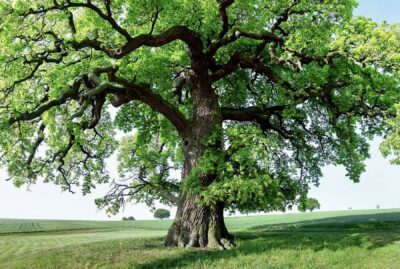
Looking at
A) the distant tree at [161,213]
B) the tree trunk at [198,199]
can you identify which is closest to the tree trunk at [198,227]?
the tree trunk at [198,199]

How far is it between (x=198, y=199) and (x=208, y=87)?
7096 mm

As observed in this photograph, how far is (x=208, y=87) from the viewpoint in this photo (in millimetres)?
26297

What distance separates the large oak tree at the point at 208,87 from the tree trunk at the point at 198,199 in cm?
7

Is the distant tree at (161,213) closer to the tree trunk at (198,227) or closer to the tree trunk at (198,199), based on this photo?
the tree trunk at (198,199)

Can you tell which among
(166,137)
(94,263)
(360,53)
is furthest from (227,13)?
(94,263)

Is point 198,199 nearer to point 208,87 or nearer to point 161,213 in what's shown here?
point 208,87

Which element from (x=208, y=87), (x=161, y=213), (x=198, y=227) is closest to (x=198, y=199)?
(x=198, y=227)

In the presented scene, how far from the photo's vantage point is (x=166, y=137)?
31.5 m

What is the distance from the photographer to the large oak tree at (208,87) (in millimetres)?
21578

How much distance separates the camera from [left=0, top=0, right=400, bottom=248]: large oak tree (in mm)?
21578

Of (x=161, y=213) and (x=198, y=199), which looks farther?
(x=161, y=213)

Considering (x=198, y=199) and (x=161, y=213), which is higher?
(x=161, y=213)

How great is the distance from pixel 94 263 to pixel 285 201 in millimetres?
11511

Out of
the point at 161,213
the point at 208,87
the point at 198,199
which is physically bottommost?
the point at 198,199
